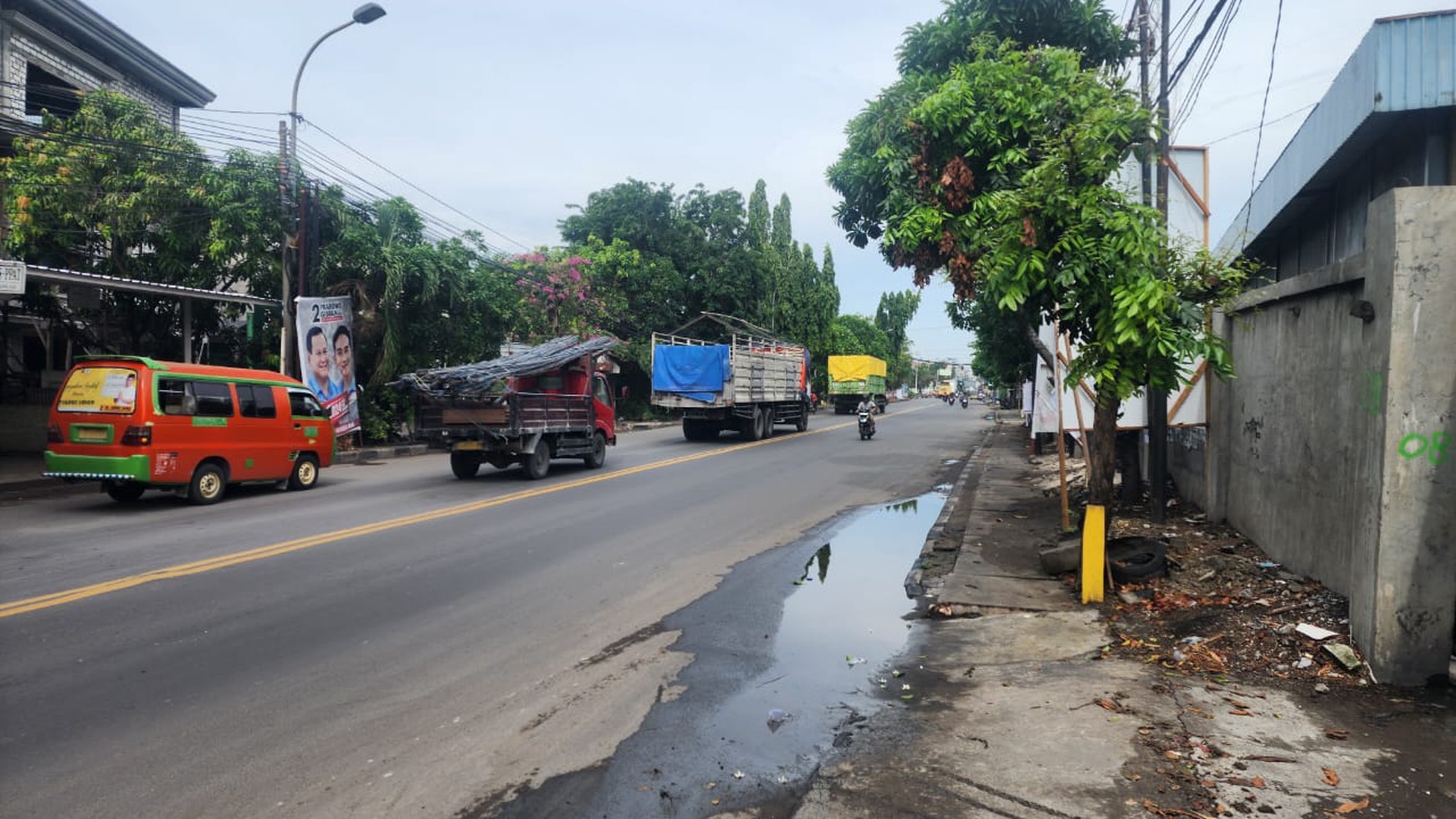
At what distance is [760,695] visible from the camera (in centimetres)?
492

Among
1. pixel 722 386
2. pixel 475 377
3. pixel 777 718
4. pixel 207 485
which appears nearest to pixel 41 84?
pixel 207 485

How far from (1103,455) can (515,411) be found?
9.24m

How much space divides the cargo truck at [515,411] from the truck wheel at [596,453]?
0.7 inches

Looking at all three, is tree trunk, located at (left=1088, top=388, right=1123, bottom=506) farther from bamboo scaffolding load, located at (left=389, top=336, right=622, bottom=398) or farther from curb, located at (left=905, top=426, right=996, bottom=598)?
bamboo scaffolding load, located at (left=389, top=336, right=622, bottom=398)

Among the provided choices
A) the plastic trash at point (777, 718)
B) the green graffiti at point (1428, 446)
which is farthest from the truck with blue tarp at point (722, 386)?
the green graffiti at point (1428, 446)

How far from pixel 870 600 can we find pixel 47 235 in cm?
1883

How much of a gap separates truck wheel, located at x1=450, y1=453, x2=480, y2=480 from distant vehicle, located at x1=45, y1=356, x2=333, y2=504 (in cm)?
293

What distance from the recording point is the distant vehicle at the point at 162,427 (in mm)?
11000

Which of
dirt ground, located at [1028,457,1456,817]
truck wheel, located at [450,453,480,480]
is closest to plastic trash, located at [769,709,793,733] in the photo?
dirt ground, located at [1028,457,1456,817]

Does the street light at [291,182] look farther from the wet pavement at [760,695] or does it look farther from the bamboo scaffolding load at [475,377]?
the wet pavement at [760,695]

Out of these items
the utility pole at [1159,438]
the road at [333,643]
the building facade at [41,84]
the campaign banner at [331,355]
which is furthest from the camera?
the campaign banner at [331,355]

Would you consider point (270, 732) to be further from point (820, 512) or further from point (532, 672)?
point (820, 512)

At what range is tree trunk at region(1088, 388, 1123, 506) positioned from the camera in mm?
Answer: 8875

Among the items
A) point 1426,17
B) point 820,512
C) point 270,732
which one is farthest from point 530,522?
point 1426,17
